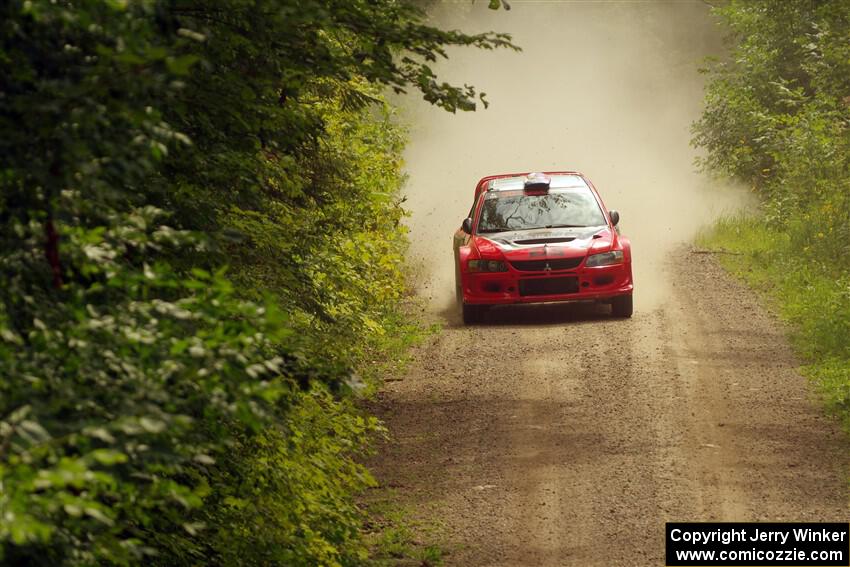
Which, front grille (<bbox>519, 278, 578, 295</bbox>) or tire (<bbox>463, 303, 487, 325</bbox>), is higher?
front grille (<bbox>519, 278, 578, 295</bbox>)

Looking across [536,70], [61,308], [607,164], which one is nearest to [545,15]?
[536,70]

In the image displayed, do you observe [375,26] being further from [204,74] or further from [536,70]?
[536,70]

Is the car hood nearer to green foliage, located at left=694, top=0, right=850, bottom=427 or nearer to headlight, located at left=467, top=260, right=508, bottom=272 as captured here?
headlight, located at left=467, top=260, right=508, bottom=272

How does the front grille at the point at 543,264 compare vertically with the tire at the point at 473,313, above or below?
above

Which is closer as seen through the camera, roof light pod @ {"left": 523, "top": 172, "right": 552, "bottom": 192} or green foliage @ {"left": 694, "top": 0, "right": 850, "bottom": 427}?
green foliage @ {"left": 694, "top": 0, "right": 850, "bottom": 427}

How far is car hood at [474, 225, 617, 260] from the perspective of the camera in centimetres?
1598

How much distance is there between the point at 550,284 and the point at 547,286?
0.15 ft

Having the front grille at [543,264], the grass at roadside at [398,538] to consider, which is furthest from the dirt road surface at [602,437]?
the front grille at [543,264]

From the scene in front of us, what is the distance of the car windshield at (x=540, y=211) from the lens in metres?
16.7

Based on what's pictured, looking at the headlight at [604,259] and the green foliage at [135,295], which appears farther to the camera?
the headlight at [604,259]

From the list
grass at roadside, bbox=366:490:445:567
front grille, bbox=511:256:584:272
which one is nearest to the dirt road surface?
grass at roadside, bbox=366:490:445:567

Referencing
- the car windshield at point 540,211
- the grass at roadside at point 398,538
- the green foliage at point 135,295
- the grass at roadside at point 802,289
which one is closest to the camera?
the green foliage at point 135,295

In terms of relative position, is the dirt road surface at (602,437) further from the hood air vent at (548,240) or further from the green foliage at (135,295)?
the green foliage at (135,295)

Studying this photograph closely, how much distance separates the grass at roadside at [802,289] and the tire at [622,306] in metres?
1.95
